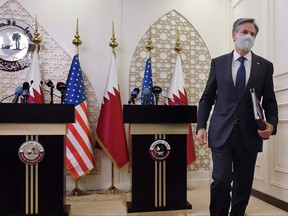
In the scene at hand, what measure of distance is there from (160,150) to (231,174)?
85 cm

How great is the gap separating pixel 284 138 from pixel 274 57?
856 mm

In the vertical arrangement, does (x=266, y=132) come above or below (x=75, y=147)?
above

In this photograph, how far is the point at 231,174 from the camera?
1.84 m

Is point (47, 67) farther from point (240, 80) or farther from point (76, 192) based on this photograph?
point (240, 80)

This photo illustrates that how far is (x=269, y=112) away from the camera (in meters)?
1.97

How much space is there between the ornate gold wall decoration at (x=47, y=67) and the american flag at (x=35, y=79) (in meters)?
0.14

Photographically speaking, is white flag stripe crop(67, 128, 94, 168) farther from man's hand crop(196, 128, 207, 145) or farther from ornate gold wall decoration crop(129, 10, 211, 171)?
man's hand crop(196, 128, 207, 145)

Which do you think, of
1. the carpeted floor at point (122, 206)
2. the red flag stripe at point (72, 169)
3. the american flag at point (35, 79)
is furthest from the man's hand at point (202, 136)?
the american flag at point (35, 79)

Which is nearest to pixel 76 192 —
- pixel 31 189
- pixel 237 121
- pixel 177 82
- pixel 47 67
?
pixel 31 189

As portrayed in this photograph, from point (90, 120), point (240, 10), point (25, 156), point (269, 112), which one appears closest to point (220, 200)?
point (269, 112)

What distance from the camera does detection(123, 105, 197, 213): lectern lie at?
2547mm

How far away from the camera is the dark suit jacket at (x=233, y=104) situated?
188 centimetres

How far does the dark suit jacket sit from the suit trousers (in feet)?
0.15

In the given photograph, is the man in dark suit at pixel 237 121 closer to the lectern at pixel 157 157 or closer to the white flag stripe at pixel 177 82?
the lectern at pixel 157 157
